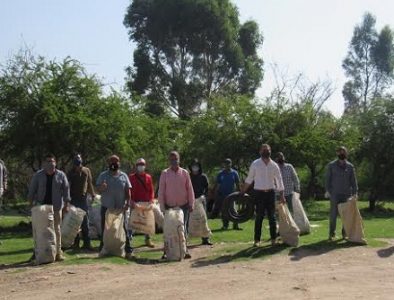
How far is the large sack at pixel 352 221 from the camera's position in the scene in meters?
12.5

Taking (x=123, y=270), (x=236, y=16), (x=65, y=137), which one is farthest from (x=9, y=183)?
(x=236, y=16)

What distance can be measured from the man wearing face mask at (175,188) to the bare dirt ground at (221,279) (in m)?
1.14

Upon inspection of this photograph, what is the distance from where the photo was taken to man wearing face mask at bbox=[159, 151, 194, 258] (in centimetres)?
1189

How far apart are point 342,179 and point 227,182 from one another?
14.7 feet

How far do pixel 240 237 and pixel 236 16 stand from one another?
107 feet

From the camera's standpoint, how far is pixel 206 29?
43.6 metres

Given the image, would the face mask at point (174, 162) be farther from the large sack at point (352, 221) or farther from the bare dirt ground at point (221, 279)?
the large sack at point (352, 221)

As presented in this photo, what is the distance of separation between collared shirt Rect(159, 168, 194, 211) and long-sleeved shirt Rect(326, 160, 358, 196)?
3252 millimetres

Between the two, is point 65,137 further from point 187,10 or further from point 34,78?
point 187,10

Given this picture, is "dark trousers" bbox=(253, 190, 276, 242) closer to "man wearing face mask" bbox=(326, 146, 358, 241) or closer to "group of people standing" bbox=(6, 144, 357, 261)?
"group of people standing" bbox=(6, 144, 357, 261)

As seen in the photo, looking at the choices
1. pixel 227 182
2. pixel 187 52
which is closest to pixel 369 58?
pixel 187 52

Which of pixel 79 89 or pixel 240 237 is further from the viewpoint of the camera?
pixel 79 89

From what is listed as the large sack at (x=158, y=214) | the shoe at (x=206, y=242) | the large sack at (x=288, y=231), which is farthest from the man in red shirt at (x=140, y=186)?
the large sack at (x=288, y=231)

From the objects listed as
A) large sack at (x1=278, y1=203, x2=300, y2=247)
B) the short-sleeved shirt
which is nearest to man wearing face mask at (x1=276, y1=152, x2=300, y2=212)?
large sack at (x1=278, y1=203, x2=300, y2=247)
